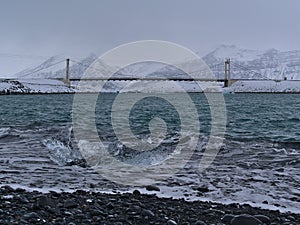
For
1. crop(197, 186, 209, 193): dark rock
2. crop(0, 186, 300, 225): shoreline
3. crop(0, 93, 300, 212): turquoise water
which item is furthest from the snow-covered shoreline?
crop(0, 186, 300, 225): shoreline

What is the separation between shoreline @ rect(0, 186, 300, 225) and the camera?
17.3ft

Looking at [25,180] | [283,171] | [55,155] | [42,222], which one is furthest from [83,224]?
[55,155]

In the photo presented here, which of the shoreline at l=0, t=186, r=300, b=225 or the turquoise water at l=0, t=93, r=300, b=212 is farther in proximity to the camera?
the turquoise water at l=0, t=93, r=300, b=212

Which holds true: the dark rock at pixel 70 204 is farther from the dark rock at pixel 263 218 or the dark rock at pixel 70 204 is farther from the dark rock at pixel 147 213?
the dark rock at pixel 263 218

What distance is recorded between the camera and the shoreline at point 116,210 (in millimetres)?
5270

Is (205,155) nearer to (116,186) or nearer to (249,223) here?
(116,186)

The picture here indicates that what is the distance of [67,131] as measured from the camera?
1806 centimetres

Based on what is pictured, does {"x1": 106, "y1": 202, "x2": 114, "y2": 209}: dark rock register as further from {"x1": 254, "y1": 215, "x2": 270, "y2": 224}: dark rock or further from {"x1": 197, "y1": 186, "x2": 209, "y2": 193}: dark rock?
{"x1": 197, "y1": 186, "x2": 209, "y2": 193}: dark rock

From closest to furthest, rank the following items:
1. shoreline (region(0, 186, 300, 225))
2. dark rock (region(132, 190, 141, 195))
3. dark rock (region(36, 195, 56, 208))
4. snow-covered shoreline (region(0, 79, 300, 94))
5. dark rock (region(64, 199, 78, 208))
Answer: shoreline (region(0, 186, 300, 225)) → dark rock (region(36, 195, 56, 208)) → dark rock (region(64, 199, 78, 208)) → dark rock (region(132, 190, 141, 195)) → snow-covered shoreline (region(0, 79, 300, 94))

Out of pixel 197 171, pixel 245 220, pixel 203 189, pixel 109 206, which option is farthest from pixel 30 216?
pixel 197 171

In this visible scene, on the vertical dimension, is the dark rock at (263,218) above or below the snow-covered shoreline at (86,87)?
below

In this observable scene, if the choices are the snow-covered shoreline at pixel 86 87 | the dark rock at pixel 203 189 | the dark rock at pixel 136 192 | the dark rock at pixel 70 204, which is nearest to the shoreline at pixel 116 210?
the dark rock at pixel 70 204

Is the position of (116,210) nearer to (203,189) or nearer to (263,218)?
(263,218)

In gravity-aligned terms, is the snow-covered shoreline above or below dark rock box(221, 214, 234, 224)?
above
